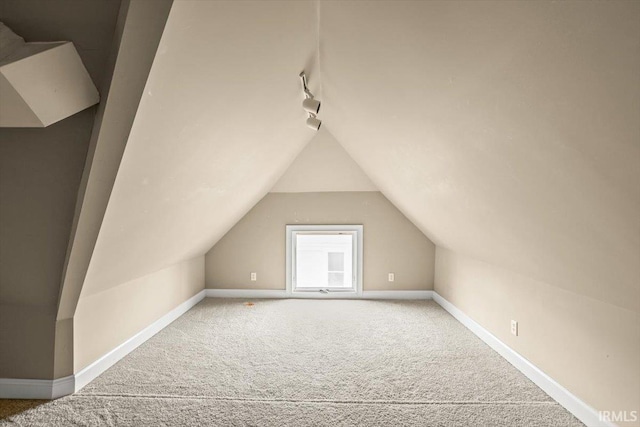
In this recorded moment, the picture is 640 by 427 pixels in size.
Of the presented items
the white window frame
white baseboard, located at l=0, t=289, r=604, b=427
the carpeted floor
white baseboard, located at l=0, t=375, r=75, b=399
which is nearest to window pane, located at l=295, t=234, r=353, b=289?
the white window frame

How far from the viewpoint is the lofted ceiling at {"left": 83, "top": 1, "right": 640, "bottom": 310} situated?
890 millimetres

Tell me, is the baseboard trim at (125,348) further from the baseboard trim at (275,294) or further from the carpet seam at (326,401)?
the baseboard trim at (275,294)

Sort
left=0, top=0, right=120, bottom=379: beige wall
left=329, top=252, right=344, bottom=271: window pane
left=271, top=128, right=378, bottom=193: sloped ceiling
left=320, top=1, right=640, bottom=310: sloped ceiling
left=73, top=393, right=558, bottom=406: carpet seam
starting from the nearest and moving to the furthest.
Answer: left=320, top=1, right=640, bottom=310: sloped ceiling < left=0, top=0, right=120, bottom=379: beige wall < left=73, top=393, right=558, bottom=406: carpet seam < left=271, top=128, right=378, bottom=193: sloped ceiling < left=329, top=252, right=344, bottom=271: window pane

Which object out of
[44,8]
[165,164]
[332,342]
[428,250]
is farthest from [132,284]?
[428,250]

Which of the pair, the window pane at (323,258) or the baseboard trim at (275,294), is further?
the window pane at (323,258)

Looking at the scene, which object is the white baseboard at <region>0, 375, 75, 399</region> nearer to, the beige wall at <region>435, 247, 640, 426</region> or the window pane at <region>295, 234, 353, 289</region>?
the beige wall at <region>435, 247, 640, 426</region>

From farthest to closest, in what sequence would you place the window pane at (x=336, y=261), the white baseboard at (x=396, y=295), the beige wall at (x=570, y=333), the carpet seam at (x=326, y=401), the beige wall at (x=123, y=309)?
the window pane at (x=336, y=261) → the white baseboard at (x=396, y=295) → the beige wall at (x=123, y=309) → the carpet seam at (x=326, y=401) → the beige wall at (x=570, y=333)

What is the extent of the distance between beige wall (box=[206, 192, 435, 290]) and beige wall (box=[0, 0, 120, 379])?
2.57 meters

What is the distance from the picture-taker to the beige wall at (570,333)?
1.61m

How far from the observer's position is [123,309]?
8.65 feet

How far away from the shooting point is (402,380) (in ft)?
7.48

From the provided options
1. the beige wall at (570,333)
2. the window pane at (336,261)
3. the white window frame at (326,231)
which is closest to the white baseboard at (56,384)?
the white window frame at (326,231)

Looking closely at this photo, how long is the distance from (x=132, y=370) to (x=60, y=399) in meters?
0.45

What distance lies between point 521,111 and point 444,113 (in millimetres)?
424
